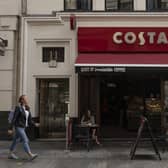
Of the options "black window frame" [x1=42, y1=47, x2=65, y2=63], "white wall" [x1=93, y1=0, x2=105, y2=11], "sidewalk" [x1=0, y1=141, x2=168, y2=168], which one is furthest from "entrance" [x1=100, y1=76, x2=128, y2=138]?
"white wall" [x1=93, y1=0, x2=105, y2=11]

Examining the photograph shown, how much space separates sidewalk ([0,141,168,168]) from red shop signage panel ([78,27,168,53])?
3.46 metres

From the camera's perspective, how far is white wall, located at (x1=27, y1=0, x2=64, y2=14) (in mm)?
15336

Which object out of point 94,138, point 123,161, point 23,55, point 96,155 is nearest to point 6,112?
point 23,55

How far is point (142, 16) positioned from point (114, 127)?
4221 mm

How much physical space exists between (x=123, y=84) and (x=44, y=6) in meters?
4.17

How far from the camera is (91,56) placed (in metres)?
14.6

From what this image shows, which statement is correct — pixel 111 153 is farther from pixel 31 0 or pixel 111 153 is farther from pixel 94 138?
pixel 31 0

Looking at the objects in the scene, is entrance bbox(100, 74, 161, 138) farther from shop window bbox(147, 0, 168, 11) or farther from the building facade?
shop window bbox(147, 0, 168, 11)

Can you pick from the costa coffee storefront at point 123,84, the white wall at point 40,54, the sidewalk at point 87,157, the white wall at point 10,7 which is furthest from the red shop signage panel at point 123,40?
the sidewalk at point 87,157

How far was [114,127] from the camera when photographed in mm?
15172

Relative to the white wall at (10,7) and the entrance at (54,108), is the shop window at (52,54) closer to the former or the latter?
the entrance at (54,108)

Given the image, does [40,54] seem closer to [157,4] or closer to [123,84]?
[123,84]

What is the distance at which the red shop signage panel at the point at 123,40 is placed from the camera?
14.8m

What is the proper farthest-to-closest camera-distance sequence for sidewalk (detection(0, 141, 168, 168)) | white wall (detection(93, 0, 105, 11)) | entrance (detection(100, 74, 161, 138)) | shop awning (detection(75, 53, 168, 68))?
white wall (detection(93, 0, 105, 11)), entrance (detection(100, 74, 161, 138)), shop awning (detection(75, 53, 168, 68)), sidewalk (detection(0, 141, 168, 168))
